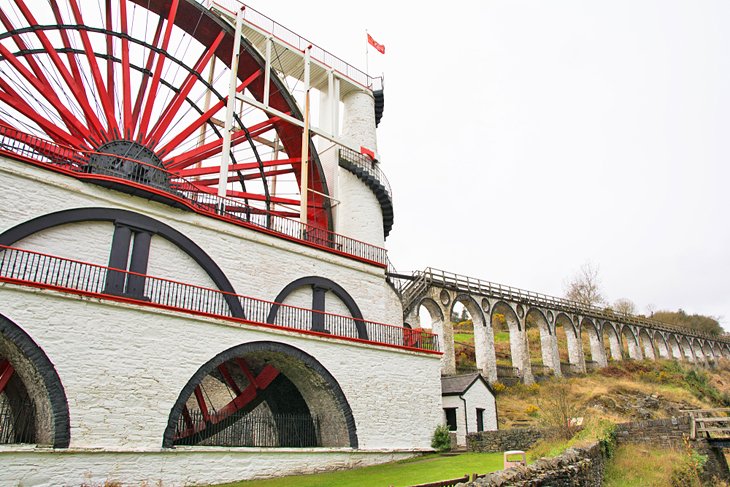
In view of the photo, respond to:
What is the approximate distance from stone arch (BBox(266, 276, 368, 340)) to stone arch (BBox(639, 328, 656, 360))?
36.4 m

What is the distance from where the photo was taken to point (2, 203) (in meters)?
11.9

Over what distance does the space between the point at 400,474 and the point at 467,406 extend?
6.89m

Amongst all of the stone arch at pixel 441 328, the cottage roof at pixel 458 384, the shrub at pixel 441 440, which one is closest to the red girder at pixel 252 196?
the stone arch at pixel 441 328

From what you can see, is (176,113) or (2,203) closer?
(2,203)

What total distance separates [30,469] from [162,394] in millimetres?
2722

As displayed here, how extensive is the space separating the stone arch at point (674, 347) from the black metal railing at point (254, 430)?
1725 inches

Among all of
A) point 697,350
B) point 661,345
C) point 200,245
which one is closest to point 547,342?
point 661,345

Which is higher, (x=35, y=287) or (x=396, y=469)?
(x=35, y=287)

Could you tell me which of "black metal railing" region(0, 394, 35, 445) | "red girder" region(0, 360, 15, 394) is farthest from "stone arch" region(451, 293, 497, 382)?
"red girder" region(0, 360, 15, 394)

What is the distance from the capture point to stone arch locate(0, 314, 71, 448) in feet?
32.8

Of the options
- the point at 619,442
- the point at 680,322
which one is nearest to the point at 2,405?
the point at 619,442

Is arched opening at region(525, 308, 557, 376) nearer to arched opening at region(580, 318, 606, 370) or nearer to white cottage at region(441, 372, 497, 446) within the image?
arched opening at region(580, 318, 606, 370)

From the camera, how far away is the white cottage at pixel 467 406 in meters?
18.7

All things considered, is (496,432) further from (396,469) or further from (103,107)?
(103,107)
